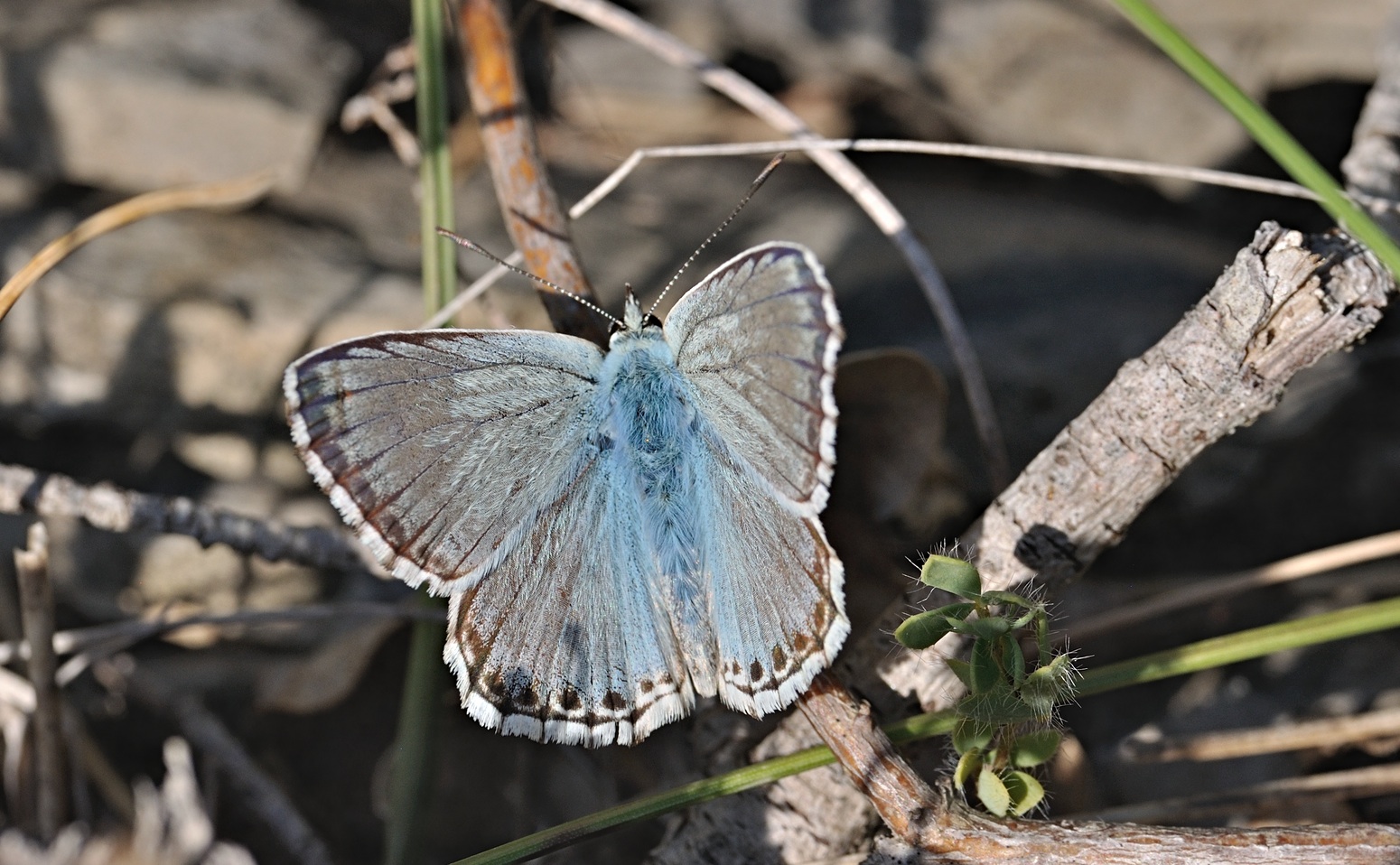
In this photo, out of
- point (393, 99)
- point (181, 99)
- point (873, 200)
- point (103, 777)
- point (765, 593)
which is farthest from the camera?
point (181, 99)

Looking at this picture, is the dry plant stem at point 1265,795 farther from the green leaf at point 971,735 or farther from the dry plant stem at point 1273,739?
the green leaf at point 971,735

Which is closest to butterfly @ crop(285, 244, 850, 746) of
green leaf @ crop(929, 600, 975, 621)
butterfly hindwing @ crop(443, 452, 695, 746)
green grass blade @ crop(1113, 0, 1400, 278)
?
butterfly hindwing @ crop(443, 452, 695, 746)

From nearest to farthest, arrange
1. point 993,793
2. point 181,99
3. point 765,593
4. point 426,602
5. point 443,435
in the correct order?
1. point 993,793
2. point 765,593
3. point 443,435
4. point 426,602
5. point 181,99

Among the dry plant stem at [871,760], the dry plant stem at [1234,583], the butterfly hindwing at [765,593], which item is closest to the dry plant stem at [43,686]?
the butterfly hindwing at [765,593]

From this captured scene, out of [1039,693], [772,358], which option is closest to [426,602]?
[772,358]

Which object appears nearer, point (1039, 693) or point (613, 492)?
point (1039, 693)

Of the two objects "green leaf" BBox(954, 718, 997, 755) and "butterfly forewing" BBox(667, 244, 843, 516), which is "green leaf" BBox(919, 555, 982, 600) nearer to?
"green leaf" BBox(954, 718, 997, 755)

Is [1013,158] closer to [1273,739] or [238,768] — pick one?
[1273,739]

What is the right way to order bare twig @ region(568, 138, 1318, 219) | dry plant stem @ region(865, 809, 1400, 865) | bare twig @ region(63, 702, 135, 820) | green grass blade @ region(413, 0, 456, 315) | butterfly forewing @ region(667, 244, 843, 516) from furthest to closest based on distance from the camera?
bare twig @ region(63, 702, 135, 820), green grass blade @ region(413, 0, 456, 315), bare twig @ region(568, 138, 1318, 219), butterfly forewing @ region(667, 244, 843, 516), dry plant stem @ region(865, 809, 1400, 865)
